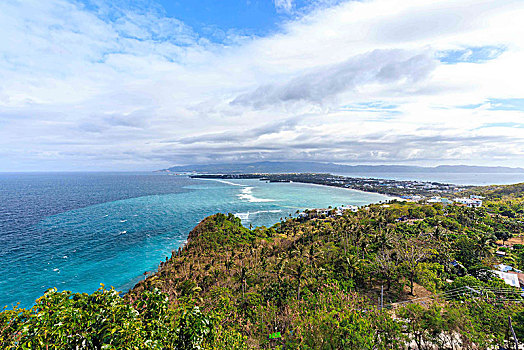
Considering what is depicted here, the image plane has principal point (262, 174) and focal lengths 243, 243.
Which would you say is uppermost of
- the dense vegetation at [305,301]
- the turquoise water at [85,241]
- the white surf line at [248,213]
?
the dense vegetation at [305,301]

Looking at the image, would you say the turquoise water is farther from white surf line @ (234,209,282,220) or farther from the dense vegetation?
the dense vegetation

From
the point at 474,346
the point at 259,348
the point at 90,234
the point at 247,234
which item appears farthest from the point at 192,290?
the point at 90,234

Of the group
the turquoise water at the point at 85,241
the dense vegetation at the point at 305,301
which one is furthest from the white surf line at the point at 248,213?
the dense vegetation at the point at 305,301

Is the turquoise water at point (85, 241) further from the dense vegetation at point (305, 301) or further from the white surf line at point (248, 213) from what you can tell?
the dense vegetation at point (305, 301)

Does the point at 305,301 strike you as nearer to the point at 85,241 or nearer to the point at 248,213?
the point at 85,241

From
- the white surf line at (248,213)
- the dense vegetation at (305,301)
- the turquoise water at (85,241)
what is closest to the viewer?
the dense vegetation at (305,301)

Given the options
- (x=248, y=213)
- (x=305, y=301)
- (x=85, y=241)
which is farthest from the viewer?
(x=248, y=213)

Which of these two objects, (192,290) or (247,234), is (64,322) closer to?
(192,290)

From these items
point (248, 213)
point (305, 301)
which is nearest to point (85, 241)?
point (248, 213)
